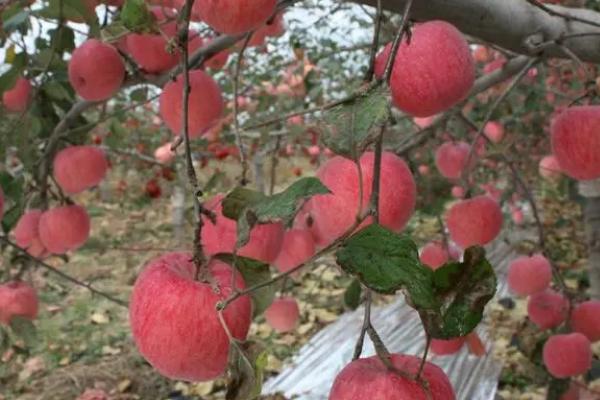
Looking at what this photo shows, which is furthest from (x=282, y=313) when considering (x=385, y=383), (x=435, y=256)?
(x=385, y=383)

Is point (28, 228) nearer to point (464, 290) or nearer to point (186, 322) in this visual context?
point (186, 322)

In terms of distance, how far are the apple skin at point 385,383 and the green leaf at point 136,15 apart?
0.41 m

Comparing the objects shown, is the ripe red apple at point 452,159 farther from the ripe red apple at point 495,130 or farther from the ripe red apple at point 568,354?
the ripe red apple at point 495,130

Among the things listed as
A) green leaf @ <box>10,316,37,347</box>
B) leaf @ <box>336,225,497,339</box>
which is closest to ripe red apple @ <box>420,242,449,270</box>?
green leaf @ <box>10,316,37,347</box>

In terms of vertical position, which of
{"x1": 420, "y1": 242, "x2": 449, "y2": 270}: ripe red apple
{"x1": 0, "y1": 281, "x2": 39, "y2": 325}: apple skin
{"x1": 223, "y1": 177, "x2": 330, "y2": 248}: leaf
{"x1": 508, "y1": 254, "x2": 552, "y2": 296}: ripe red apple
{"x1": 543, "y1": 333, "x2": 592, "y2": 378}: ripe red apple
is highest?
{"x1": 223, "y1": 177, "x2": 330, "y2": 248}: leaf

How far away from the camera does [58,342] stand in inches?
149

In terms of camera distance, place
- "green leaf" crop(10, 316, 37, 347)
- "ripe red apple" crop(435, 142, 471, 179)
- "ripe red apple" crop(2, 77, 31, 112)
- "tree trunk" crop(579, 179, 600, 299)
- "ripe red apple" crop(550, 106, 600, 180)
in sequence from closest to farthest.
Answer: "ripe red apple" crop(550, 106, 600, 180) < "green leaf" crop(10, 316, 37, 347) < "ripe red apple" crop(2, 77, 31, 112) < "ripe red apple" crop(435, 142, 471, 179) < "tree trunk" crop(579, 179, 600, 299)

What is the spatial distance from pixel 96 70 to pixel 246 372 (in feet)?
2.47

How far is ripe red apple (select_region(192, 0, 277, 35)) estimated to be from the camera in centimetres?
64

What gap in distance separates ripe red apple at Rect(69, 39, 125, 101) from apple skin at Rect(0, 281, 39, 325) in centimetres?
54

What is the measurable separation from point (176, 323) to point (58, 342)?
3487 mm

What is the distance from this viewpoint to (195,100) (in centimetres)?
103

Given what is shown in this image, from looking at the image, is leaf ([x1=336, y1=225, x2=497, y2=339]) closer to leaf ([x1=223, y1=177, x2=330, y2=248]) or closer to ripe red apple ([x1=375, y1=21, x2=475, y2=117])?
leaf ([x1=223, y1=177, x2=330, y2=248])

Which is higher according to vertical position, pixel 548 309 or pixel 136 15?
pixel 136 15
